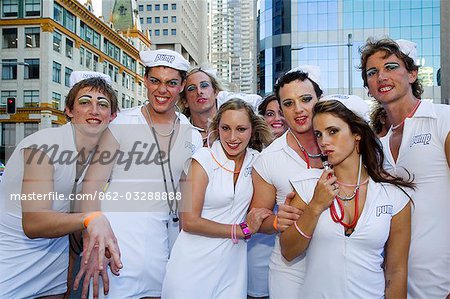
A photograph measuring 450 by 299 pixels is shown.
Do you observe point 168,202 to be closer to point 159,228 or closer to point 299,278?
point 159,228

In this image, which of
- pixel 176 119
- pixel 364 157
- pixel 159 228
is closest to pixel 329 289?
pixel 364 157

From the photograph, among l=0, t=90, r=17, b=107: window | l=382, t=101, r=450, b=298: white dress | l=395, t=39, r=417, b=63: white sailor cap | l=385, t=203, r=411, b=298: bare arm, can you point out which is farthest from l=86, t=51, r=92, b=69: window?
l=385, t=203, r=411, b=298: bare arm

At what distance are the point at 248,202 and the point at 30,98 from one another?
1840 inches

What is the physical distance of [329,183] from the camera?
2.84 meters

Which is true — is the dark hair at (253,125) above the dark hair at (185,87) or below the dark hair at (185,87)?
below

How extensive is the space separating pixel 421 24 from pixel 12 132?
4330 centimetres

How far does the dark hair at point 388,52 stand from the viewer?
11.9 feet

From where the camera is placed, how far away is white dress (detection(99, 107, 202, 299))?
11.4 feet

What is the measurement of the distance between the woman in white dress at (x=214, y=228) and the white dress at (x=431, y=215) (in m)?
1.14

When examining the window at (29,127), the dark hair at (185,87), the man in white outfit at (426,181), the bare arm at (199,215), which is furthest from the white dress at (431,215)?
the window at (29,127)

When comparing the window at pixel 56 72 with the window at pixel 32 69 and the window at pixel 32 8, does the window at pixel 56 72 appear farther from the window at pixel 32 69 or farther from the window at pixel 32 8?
the window at pixel 32 8

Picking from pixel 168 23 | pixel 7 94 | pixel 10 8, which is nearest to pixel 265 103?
pixel 7 94

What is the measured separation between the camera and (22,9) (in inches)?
1864

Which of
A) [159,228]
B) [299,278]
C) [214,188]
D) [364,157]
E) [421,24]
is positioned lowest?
[299,278]
